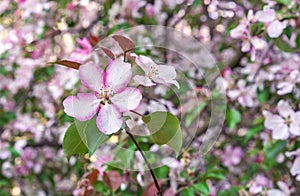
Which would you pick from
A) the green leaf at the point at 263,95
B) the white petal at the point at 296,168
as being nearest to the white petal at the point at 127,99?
the white petal at the point at 296,168

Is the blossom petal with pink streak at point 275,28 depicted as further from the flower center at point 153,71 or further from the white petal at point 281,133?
the flower center at point 153,71

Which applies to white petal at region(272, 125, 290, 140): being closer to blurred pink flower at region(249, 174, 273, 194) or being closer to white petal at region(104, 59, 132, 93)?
blurred pink flower at region(249, 174, 273, 194)

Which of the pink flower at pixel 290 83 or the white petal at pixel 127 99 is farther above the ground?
the white petal at pixel 127 99

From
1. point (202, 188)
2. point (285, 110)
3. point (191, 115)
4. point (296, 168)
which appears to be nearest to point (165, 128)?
point (191, 115)

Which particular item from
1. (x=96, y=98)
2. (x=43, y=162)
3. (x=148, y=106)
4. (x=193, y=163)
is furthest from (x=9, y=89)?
(x=96, y=98)

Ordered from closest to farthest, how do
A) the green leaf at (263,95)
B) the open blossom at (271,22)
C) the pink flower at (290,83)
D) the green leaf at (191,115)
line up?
the green leaf at (191,115)
the open blossom at (271,22)
the pink flower at (290,83)
the green leaf at (263,95)

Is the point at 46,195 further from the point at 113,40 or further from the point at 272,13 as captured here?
the point at 113,40

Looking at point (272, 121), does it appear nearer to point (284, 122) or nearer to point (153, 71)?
point (284, 122)

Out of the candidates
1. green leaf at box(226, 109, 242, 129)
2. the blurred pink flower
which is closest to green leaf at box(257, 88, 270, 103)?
green leaf at box(226, 109, 242, 129)
